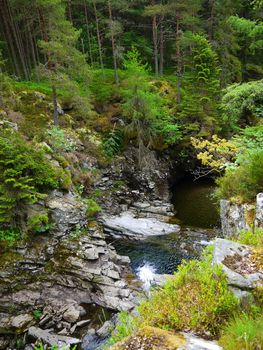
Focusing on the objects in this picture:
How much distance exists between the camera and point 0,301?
10.1 metres

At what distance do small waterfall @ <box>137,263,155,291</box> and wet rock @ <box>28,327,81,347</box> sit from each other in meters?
3.71

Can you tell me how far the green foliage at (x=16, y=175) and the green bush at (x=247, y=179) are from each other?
7773mm

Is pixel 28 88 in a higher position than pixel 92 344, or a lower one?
higher

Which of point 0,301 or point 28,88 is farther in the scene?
point 28,88

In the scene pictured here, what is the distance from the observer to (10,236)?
11.8 meters

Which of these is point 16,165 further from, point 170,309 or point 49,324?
point 170,309

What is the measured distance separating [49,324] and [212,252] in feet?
25.3

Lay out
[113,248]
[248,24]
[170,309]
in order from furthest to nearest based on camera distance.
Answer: [113,248] < [248,24] < [170,309]

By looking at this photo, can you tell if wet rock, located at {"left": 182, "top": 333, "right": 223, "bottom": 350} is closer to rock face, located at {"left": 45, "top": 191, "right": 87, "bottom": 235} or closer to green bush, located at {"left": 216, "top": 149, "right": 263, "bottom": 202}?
green bush, located at {"left": 216, "top": 149, "right": 263, "bottom": 202}

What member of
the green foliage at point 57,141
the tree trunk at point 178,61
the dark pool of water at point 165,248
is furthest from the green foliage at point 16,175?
the tree trunk at point 178,61

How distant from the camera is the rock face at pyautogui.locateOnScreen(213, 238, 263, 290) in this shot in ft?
11.6

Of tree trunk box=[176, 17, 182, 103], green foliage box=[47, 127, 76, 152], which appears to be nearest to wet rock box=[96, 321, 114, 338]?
green foliage box=[47, 127, 76, 152]

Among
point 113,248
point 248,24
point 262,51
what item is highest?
point 248,24

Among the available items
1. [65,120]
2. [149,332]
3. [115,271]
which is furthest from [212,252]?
[65,120]
